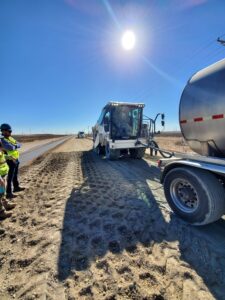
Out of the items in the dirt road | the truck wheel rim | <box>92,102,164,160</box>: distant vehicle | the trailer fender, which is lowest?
the dirt road

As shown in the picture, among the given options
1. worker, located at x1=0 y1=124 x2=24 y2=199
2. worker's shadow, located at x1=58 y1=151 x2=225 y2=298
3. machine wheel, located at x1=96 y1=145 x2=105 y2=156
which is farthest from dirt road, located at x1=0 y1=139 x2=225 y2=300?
machine wheel, located at x1=96 y1=145 x2=105 y2=156

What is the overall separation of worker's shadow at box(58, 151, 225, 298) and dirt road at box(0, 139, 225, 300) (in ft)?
0.04

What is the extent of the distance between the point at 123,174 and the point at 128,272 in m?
4.81

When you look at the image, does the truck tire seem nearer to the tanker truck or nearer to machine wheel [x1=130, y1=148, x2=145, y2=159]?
the tanker truck

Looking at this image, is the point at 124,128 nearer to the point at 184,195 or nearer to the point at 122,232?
the point at 184,195

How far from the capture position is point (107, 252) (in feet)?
8.25

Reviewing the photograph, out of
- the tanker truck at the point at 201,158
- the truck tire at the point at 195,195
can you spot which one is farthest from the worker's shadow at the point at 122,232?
the tanker truck at the point at 201,158

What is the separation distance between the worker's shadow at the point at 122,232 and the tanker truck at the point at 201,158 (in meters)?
0.38

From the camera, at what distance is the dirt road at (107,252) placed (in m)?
1.92

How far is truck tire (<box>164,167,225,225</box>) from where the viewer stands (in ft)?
9.25

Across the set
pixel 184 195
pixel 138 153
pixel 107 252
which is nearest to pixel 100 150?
pixel 138 153

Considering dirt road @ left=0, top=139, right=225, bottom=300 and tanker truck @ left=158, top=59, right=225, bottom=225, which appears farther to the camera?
tanker truck @ left=158, top=59, right=225, bottom=225

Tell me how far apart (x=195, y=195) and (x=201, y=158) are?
2.19 ft

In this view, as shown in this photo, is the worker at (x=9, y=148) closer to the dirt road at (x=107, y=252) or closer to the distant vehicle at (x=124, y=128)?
the dirt road at (x=107, y=252)
